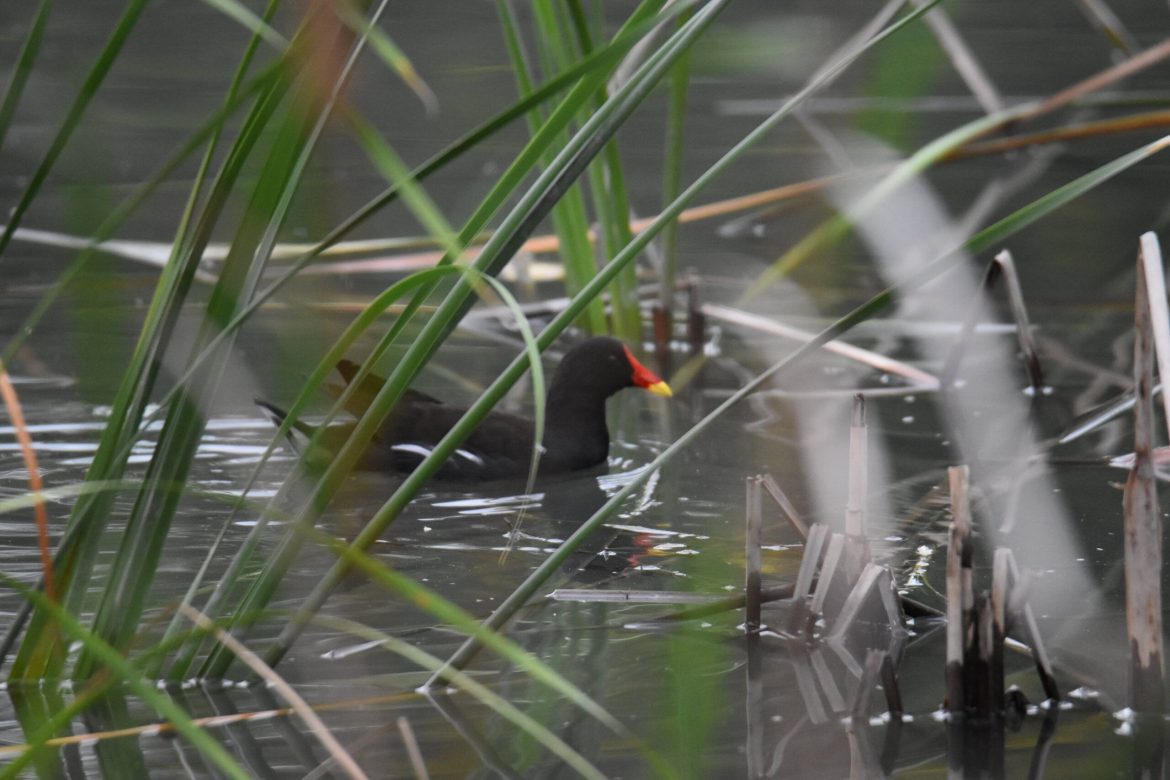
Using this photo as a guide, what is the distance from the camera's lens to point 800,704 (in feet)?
10.5

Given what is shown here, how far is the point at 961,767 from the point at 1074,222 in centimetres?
626

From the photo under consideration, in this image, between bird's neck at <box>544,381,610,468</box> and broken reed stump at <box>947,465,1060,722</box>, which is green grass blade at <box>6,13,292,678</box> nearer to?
broken reed stump at <box>947,465,1060,722</box>

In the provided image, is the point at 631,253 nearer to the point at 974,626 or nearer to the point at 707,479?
the point at 974,626

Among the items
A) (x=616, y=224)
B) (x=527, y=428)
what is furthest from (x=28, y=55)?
(x=616, y=224)

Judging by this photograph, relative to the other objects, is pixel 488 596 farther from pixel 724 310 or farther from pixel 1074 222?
pixel 1074 222

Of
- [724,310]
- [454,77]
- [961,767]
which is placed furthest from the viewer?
[724,310]

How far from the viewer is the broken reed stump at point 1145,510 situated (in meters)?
2.68

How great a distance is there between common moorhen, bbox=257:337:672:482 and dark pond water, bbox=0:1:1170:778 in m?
0.11

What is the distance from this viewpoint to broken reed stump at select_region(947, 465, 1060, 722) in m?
2.92

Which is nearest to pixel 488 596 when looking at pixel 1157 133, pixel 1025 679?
pixel 1025 679

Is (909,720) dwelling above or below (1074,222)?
below

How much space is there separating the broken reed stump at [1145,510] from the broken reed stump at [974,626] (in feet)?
0.61

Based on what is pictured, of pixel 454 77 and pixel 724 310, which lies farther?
pixel 724 310

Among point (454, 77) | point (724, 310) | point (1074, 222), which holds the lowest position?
point (454, 77)
